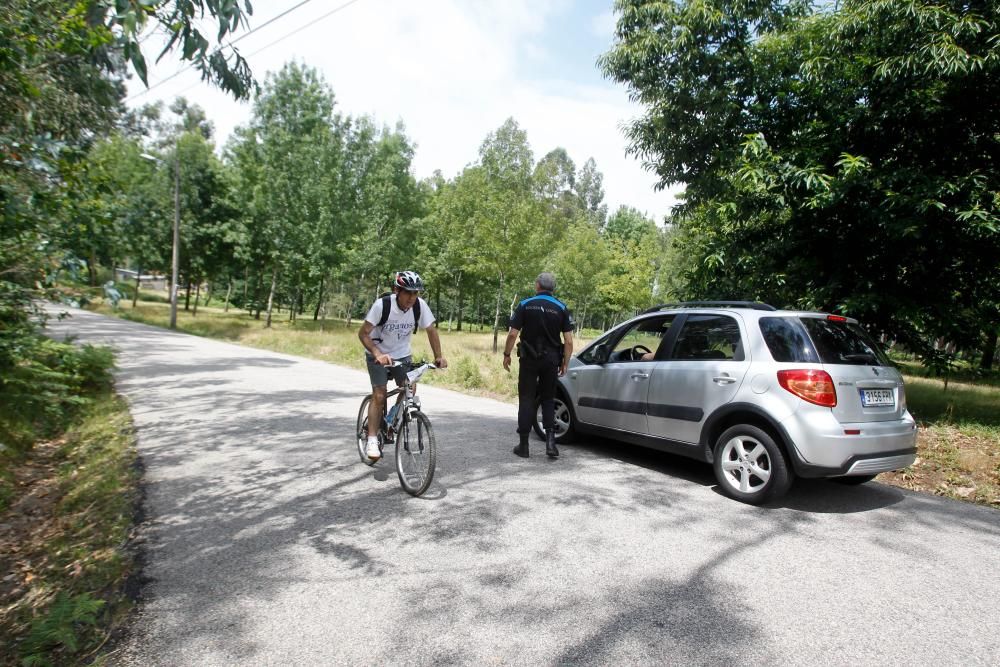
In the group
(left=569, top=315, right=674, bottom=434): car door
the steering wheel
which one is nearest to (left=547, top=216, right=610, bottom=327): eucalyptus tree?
(left=569, top=315, right=674, bottom=434): car door

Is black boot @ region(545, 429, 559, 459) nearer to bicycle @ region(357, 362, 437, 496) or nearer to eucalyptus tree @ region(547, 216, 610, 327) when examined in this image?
bicycle @ region(357, 362, 437, 496)

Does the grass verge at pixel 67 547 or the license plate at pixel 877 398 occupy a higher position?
the license plate at pixel 877 398

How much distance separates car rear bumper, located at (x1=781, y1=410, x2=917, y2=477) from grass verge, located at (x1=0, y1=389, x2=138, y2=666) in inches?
177

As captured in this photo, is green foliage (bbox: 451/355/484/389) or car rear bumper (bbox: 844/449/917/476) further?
green foliage (bbox: 451/355/484/389)

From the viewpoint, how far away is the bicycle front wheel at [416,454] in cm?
464

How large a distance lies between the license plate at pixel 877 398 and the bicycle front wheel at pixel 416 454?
137 inches

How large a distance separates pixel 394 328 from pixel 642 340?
105 inches

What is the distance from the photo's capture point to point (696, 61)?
9.46m

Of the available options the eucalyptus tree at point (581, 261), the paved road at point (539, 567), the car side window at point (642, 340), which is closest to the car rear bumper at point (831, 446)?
the paved road at point (539, 567)

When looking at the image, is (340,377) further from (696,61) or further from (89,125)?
(696,61)

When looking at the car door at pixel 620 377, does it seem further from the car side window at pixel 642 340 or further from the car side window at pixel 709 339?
the car side window at pixel 709 339

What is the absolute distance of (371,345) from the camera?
16.2ft

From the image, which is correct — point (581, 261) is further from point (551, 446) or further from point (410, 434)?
point (410, 434)

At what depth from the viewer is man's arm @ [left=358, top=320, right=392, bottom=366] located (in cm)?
480
